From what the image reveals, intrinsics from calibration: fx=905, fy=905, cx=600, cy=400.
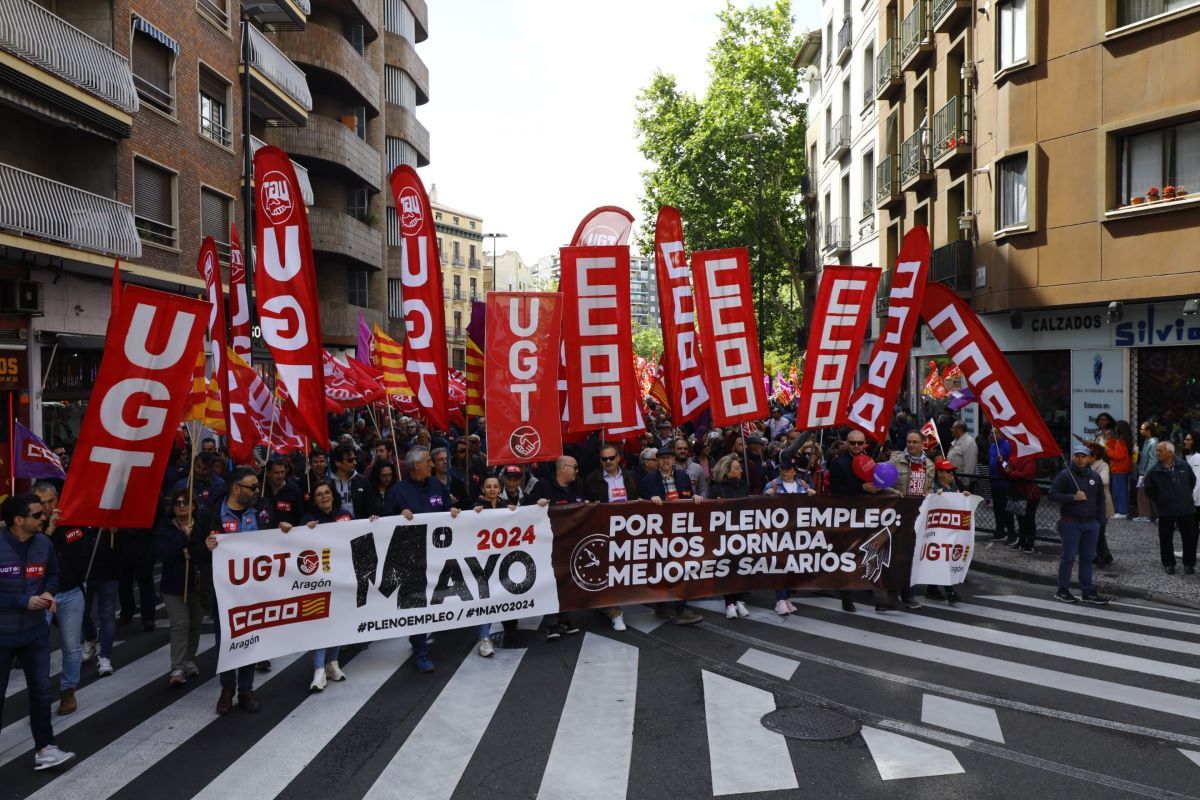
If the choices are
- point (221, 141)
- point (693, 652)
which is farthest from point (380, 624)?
point (221, 141)

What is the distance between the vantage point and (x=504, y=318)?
8625mm

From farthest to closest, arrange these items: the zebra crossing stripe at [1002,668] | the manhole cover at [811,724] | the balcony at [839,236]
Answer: the balcony at [839,236] < the zebra crossing stripe at [1002,668] < the manhole cover at [811,724]

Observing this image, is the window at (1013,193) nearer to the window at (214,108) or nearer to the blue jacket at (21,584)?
the blue jacket at (21,584)

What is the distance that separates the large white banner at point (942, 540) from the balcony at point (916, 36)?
16.8 meters

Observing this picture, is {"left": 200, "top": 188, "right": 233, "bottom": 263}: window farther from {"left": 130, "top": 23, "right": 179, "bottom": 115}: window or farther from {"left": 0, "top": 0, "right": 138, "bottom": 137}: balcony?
{"left": 0, "top": 0, "right": 138, "bottom": 137}: balcony

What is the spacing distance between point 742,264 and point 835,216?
28.1m

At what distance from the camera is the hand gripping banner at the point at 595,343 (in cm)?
941

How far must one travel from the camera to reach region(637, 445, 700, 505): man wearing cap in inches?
349

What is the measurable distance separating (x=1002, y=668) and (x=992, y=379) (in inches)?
151

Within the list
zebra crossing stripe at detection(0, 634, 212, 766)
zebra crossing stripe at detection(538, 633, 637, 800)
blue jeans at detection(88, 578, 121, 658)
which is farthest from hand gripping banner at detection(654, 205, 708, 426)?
blue jeans at detection(88, 578, 121, 658)

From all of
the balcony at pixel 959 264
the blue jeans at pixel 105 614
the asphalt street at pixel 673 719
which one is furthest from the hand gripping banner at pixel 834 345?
the balcony at pixel 959 264

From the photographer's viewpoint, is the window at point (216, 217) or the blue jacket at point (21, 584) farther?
the window at point (216, 217)

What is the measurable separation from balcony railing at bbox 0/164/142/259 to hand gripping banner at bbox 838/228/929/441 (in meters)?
13.0

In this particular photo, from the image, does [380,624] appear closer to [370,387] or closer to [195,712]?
[195,712]
